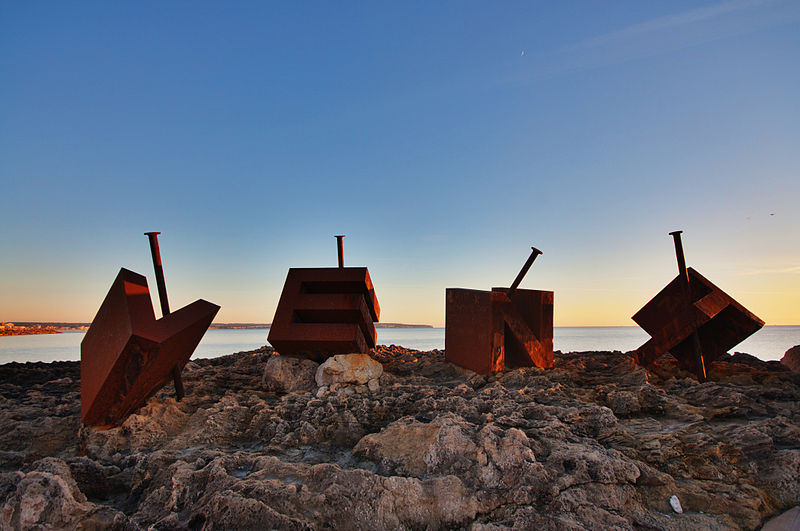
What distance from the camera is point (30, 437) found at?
3861 mm

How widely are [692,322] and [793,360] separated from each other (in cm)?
221

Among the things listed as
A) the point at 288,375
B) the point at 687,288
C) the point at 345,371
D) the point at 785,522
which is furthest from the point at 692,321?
the point at 288,375

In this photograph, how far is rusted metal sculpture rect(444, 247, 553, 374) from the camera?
5.57 meters

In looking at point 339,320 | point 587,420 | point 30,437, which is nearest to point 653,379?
point 587,420

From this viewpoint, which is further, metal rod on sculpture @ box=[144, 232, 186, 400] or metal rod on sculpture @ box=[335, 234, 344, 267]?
metal rod on sculpture @ box=[335, 234, 344, 267]

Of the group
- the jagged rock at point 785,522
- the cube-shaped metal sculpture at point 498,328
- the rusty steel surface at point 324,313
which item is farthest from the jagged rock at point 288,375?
the jagged rock at point 785,522

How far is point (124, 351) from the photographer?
3.69 m

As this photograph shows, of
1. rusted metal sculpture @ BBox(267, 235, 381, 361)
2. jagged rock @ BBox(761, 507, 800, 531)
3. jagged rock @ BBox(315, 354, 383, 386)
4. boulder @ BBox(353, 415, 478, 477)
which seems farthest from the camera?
rusted metal sculpture @ BBox(267, 235, 381, 361)

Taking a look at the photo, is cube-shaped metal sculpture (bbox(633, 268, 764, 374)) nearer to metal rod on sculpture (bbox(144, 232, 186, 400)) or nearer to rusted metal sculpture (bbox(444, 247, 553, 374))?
rusted metal sculpture (bbox(444, 247, 553, 374))

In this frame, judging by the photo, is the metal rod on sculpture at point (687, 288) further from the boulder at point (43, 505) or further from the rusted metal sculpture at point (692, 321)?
the boulder at point (43, 505)

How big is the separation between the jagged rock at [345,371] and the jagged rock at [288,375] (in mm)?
242

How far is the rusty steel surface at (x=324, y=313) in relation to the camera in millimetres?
5535

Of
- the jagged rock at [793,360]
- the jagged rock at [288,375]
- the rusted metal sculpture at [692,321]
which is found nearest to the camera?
the jagged rock at [288,375]

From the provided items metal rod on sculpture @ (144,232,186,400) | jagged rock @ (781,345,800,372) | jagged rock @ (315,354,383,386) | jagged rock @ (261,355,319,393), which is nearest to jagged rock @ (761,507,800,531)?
jagged rock @ (315,354,383,386)
